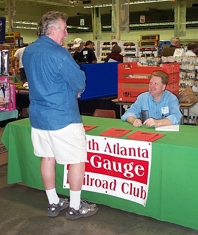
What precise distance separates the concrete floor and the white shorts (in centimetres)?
50

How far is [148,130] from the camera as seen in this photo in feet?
9.02

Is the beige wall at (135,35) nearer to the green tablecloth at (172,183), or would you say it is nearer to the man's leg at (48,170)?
the green tablecloth at (172,183)

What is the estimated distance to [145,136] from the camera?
2.53 metres

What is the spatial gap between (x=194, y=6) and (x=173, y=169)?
1506 cm

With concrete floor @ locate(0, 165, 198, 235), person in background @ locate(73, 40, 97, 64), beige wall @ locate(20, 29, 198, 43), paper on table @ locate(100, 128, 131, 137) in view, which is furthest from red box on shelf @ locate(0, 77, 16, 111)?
beige wall @ locate(20, 29, 198, 43)

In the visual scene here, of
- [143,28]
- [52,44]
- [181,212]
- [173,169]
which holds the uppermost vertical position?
[143,28]

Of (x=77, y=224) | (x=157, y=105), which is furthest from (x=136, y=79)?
(x=77, y=224)

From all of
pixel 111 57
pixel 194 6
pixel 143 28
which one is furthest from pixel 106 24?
pixel 111 57

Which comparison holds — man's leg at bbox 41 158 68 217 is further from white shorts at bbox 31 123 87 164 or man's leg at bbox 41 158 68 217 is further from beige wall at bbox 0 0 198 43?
beige wall at bbox 0 0 198 43

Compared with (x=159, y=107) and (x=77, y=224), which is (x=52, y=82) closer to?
(x=77, y=224)

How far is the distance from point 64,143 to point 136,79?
2.41 metres

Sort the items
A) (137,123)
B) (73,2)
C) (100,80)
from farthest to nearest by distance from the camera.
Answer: (73,2) < (100,80) < (137,123)

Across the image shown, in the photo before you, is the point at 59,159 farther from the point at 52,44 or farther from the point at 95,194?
the point at 52,44

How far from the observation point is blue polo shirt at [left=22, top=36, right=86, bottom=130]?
226 centimetres
